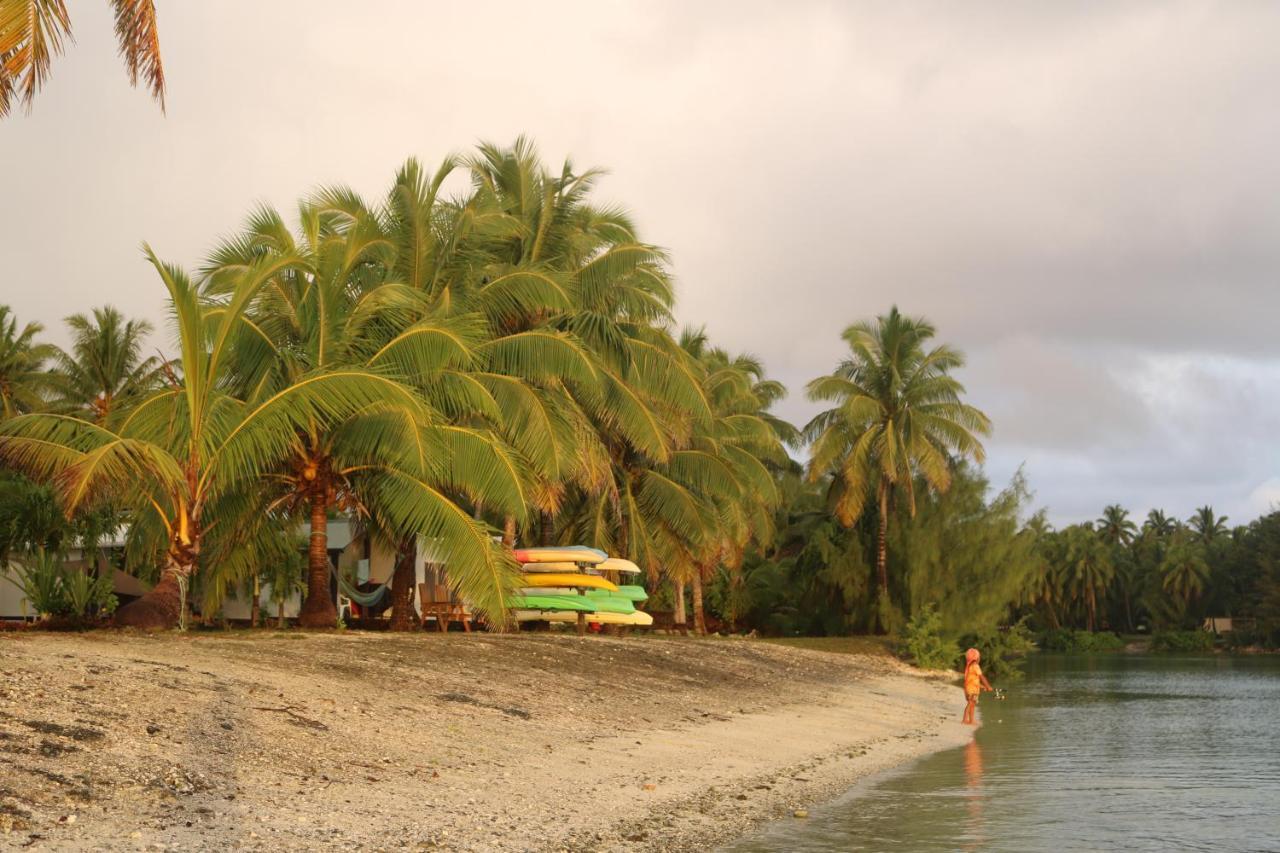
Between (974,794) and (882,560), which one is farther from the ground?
(882,560)

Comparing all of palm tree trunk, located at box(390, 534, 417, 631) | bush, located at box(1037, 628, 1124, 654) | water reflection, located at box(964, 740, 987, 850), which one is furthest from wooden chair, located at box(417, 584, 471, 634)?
bush, located at box(1037, 628, 1124, 654)

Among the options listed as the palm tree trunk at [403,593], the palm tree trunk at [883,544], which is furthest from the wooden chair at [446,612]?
the palm tree trunk at [883,544]

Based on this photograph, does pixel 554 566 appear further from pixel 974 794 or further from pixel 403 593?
pixel 974 794

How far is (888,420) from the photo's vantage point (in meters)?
44.0

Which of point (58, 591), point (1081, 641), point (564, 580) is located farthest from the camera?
point (1081, 641)

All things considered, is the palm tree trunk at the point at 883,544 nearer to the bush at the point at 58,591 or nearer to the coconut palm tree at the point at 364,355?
the coconut palm tree at the point at 364,355

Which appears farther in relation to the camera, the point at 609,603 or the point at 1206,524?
the point at 1206,524

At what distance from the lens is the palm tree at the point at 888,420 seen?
1714 inches

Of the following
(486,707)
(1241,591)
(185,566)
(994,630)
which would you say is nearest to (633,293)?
(185,566)

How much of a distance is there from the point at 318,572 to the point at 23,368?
109 feet

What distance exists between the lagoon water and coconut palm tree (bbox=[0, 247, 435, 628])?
9.33 meters

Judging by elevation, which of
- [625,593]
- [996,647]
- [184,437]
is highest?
[184,437]

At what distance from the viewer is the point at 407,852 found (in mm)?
7824

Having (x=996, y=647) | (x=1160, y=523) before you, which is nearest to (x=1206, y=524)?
(x=1160, y=523)
